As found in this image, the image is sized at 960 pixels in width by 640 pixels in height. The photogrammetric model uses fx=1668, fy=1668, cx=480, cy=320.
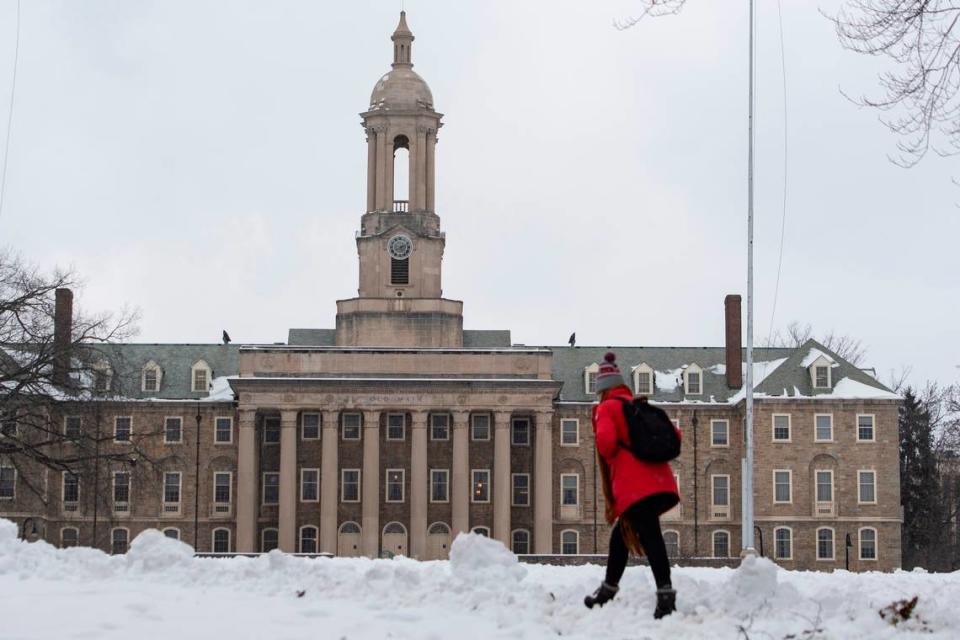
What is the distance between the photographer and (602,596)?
49.9 ft

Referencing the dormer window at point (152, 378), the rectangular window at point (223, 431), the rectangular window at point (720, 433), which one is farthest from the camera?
the dormer window at point (152, 378)

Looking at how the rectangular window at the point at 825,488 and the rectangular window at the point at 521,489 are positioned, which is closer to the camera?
the rectangular window at the point at 825,488

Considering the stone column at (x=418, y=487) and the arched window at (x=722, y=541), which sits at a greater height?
the stone column at (x=418, y=487)

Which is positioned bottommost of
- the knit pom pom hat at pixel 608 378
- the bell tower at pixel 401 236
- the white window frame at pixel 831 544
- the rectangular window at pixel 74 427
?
the white window frame at pixel 831 544

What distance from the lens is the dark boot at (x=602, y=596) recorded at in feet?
49.6

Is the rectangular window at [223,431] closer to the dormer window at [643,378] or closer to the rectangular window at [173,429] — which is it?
the rectangular window at [173,429]

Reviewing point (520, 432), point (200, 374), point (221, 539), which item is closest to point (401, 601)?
point (221, 539)

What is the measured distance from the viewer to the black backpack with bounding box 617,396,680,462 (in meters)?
15.2

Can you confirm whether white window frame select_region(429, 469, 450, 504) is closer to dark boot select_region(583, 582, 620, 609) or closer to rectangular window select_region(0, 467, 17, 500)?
rectangular window select_region(0, 467, 17, 500)

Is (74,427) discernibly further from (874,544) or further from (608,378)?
(608,378)

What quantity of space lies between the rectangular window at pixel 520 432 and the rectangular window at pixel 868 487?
17.1m

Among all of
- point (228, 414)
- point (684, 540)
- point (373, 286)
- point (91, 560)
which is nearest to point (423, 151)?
point (373, 286)

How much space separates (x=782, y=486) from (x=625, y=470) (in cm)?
7073

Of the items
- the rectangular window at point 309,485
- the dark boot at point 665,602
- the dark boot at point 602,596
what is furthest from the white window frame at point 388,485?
the dark boot at point 665,602
